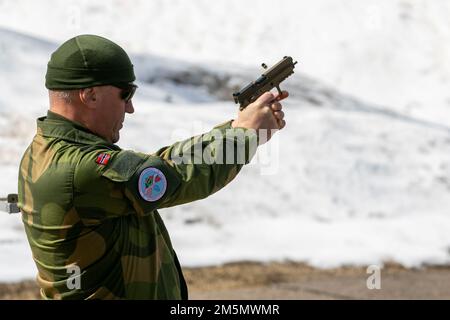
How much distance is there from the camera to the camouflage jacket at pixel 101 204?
8.77ft

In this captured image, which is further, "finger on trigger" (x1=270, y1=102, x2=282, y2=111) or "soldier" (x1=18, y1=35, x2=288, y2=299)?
"finger on trigger" (x1=270, y1=102, x2=282, y2=111)

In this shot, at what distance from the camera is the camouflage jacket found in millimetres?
2672

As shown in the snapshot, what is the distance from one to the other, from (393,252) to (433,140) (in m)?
3.23

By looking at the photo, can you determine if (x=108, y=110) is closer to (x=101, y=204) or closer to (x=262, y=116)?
(x=101, y=204)

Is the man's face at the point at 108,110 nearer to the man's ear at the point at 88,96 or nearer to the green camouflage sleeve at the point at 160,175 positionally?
the man's ear at the point at 88,96

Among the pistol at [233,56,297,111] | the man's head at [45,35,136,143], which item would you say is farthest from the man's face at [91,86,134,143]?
the pistol at [233,56,297,111]

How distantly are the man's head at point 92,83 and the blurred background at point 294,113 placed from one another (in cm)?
528

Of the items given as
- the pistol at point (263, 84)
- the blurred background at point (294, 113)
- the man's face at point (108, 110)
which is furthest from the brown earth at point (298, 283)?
the man's face at point (108, 110)

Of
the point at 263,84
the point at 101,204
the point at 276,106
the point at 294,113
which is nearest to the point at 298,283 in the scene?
the point at 294,113

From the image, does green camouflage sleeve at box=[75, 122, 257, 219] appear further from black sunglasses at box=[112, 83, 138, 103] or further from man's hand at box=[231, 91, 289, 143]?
black sunglasses at box=[112, 83, 138, 103]

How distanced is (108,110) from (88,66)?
0.15m

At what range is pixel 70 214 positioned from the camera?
2756 millimetres

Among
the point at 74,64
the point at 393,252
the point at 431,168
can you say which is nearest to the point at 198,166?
the point at 74,64

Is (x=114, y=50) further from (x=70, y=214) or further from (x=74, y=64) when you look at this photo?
(x=70, y=214)
